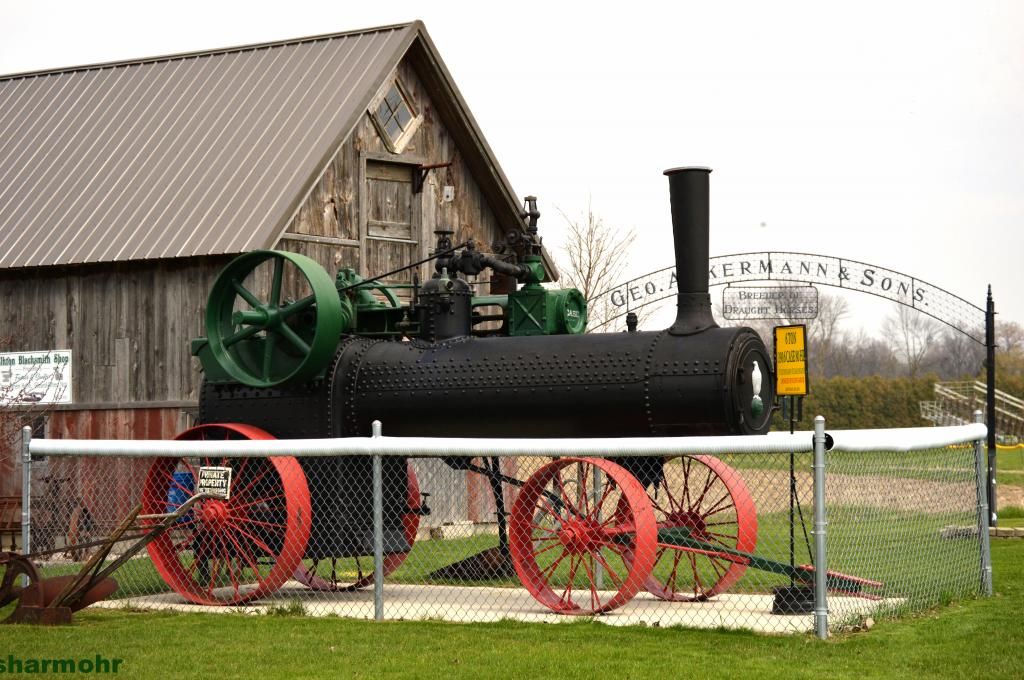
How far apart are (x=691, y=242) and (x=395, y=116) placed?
9.92 metres

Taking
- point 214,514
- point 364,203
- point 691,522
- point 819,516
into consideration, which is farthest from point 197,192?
point 819,516

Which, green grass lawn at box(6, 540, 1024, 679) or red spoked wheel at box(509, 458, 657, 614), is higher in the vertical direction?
red spoked wheel at box(509, 458, 657, 614)

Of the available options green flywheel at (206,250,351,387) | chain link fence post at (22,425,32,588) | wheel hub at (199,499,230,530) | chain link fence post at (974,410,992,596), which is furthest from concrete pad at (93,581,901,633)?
green flywheel at (206,250,351,387)

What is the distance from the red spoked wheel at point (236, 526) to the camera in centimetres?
1233

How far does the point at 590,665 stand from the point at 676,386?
3.22 m

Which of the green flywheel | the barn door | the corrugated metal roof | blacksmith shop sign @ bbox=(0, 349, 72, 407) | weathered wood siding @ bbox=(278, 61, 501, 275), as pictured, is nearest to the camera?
the green flywheel

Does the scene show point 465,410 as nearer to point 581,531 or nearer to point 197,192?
point 581,531

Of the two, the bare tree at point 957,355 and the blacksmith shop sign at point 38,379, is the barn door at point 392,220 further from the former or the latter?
the bare tree at point 957,355

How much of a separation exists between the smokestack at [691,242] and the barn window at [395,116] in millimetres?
9210

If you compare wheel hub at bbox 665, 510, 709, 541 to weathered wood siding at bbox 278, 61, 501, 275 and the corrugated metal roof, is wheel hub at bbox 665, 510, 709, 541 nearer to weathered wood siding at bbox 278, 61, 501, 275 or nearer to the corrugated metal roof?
the corrugated metal roof

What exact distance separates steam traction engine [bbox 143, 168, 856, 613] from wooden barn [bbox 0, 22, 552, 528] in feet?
15.0

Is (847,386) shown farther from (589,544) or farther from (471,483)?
(589,544)

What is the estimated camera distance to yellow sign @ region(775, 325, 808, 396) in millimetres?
13875

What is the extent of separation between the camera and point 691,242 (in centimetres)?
1195
